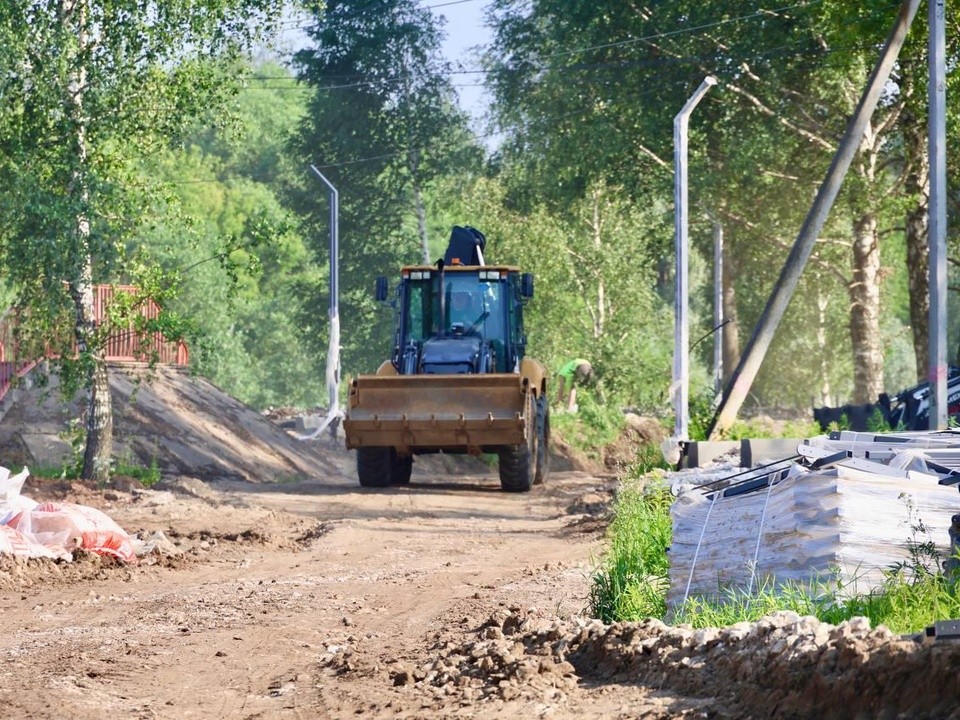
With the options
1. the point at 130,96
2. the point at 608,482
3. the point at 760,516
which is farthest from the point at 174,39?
the point at 760,516

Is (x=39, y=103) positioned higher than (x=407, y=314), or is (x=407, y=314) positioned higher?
(x=39, y=103)

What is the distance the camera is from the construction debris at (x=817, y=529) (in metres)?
8.20

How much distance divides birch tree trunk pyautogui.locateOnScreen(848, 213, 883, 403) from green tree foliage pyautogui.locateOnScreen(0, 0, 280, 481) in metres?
17.1

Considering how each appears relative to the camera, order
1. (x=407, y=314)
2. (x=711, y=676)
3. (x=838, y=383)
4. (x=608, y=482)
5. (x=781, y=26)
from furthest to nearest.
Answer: (x=838, y=383) → (x=781, y=26) → (x=608, y=482) → (x=407, y=314) → (x=711, y=676)

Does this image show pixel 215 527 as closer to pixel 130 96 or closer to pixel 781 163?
pixel 130 96

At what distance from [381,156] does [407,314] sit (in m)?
28.7

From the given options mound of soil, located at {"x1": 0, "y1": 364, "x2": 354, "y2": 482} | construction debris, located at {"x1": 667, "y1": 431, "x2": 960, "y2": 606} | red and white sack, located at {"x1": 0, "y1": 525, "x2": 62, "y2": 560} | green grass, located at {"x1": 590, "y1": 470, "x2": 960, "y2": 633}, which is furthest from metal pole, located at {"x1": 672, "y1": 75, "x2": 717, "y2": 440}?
construction debris, located at {"x1": 667, "y1": 431, "x2": 960, "y2": 606}

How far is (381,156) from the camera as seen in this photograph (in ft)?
169

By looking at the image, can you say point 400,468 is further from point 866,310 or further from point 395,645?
point 395,645

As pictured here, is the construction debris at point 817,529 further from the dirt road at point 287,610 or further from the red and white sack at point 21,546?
the red and white sack at point 21,546

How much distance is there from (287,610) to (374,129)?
41.4 metres

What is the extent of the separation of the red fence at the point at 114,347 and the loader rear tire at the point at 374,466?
3327 millimetres

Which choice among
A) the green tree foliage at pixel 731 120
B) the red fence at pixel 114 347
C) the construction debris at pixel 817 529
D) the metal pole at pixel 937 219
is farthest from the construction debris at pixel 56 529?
the green tree foliage at pixel 731 120

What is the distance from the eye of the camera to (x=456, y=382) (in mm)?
21422
